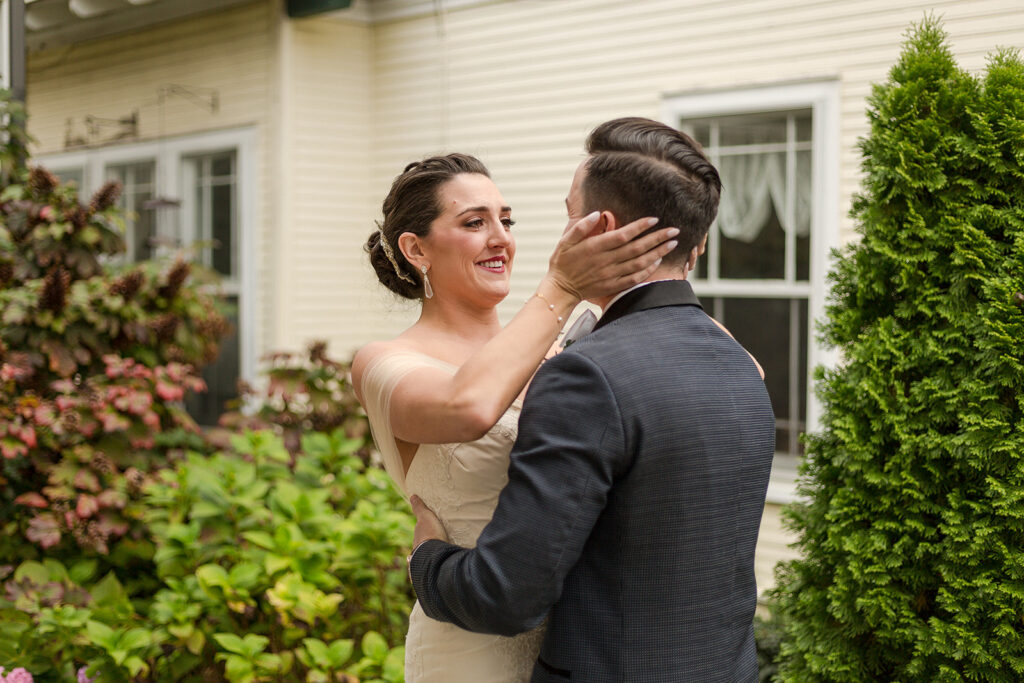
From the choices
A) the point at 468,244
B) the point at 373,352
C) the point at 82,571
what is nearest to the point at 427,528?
the point at 373,352

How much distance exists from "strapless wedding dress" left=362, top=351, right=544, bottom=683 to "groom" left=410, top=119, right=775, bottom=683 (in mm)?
298

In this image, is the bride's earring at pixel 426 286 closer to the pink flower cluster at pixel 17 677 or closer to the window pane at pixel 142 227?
the pink flower cluster at pixel 17 677

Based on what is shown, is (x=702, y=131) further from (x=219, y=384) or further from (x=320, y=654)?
(x=219, y=384)

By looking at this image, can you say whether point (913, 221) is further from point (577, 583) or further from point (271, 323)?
point (271, 323)

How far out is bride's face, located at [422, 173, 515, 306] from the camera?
2396mm

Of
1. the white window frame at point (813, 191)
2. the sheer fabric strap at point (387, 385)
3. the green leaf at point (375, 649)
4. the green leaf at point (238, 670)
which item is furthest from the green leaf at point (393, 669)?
the white window frame at point (813, 191)

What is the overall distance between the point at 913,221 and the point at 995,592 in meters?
1.16

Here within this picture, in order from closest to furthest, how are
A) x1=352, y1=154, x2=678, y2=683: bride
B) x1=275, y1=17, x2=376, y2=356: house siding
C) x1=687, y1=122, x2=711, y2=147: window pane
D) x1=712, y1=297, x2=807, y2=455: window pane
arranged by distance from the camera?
x1=352, y1=154, x2=678, y2=683: bride
x1=712, y1=297, x2=807, y2=455: window pane
x1=687, y1=122, x2=711, y2=147: window pane
x1=275, y1=17, x2=376, y2=356: house siding

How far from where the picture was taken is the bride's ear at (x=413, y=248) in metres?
2.45

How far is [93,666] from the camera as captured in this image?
3.62 m

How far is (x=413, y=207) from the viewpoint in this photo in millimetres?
2451

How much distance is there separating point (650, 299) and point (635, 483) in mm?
366

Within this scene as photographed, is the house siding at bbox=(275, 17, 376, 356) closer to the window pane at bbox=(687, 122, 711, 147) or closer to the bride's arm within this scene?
the window pane at bbox=(687, 122, 711, 147)

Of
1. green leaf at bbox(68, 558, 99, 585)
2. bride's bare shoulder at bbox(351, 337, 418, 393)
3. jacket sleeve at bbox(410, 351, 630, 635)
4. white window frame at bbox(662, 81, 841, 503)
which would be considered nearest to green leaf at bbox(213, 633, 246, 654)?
green leaf at bbox(68, 558, 99, 585)
